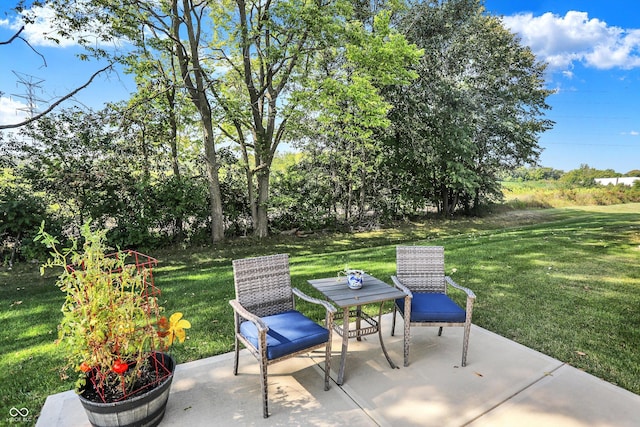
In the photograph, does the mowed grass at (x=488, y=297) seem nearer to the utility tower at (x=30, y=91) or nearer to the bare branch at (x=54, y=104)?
the bare branch at (x=54, y=104)

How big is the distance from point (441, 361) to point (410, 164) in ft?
36.1

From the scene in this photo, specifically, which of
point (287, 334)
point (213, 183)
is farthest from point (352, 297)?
point (213, 183)

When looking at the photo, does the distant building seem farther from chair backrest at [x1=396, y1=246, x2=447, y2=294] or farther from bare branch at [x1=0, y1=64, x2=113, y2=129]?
bare branch at [x1=0, y1=64, x2=113, y2=129]

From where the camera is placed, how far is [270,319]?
2.78 meters

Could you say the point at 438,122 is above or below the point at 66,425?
above

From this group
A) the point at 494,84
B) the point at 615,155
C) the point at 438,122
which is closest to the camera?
the point at 438,122

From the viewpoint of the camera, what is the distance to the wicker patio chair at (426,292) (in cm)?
293

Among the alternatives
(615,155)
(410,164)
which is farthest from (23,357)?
(615,155)

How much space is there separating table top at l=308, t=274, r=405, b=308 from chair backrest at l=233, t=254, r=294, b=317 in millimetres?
311

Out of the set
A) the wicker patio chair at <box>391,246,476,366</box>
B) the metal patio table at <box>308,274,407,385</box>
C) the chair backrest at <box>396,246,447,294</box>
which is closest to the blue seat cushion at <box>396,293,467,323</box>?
the wicker patio chair at <box>391,246,476,366</box>

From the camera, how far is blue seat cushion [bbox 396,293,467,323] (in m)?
2.93

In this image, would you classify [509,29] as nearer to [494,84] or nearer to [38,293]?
[494,84]

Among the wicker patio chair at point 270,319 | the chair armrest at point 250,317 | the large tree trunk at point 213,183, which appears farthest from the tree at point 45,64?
the chair armrest at point 250,317

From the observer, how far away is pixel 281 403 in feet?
8.00
